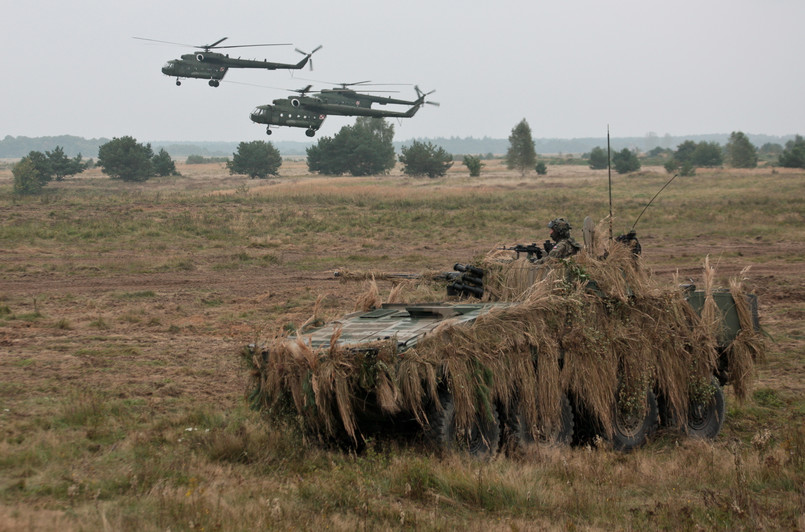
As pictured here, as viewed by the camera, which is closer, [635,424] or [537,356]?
[537,356]

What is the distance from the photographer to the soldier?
1098 cm

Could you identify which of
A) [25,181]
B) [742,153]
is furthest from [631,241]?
[742,153]

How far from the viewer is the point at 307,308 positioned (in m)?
19.0

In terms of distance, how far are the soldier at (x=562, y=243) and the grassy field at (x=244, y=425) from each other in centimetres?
257

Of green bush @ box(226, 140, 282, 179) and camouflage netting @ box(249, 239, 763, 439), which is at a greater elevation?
green bush @ box(226, 140, 282, 179)

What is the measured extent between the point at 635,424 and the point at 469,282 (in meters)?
2.62

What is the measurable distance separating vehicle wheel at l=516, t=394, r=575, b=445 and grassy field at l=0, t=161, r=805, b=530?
0.19 meters

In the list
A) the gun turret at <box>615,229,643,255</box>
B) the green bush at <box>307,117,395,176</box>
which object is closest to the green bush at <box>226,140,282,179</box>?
the green bush at <box>307,117,395,176</box>

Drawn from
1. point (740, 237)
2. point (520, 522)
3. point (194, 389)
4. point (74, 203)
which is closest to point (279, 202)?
point (74, 203)

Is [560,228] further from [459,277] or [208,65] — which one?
[208,65]

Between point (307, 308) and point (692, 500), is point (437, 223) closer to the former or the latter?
point (307, 308)

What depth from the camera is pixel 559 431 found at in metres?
9.49

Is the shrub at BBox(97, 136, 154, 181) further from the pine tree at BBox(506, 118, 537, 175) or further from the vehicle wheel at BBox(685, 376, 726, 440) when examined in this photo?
the vehicle wheel at BBox(685, 376, 726, 440)

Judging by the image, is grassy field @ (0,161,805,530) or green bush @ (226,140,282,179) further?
green bush @ (226,140,282,179)
